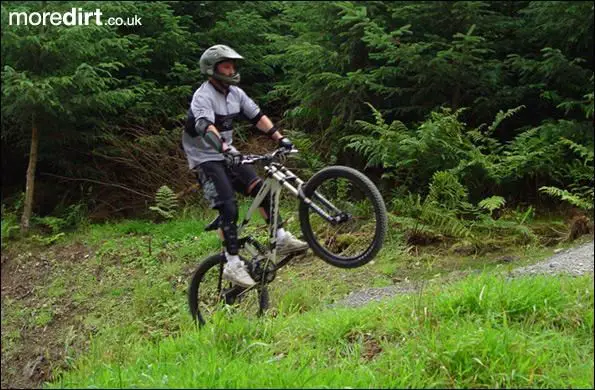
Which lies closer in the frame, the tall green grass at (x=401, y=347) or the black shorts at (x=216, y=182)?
the tall green grass at (x=401, y=347)

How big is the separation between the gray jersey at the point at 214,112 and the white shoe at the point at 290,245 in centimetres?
76

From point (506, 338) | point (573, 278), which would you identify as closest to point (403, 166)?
point (573, 278)

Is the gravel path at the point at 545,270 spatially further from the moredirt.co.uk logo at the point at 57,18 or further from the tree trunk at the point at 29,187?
the moredirt.co.uk logo at the point at 57,18

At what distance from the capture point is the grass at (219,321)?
3965 millimetres

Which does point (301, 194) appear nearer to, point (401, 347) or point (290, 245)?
point (290, 245)

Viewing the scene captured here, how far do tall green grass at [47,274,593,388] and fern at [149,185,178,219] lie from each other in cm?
279

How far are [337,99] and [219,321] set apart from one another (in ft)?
13.7

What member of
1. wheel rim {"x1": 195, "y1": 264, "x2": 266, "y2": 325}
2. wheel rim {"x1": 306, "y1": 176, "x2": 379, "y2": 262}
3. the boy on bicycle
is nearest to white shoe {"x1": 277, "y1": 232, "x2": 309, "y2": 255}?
the boy on bicycle

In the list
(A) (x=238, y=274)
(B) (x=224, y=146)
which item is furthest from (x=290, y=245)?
(B) (x=224, y=146)

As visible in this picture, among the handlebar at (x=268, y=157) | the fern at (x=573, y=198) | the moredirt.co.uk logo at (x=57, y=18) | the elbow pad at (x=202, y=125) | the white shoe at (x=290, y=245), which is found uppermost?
the moredirt.co.uk logo at (x=57, y=18)

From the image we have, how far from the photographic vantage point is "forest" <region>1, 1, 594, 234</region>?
263 inches

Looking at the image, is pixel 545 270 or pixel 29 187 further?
pixel 29 187

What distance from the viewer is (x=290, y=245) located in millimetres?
4848

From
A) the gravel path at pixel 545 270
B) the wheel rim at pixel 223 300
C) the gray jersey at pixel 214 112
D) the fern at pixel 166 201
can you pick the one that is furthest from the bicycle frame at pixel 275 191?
the fern at pixel 166 201
